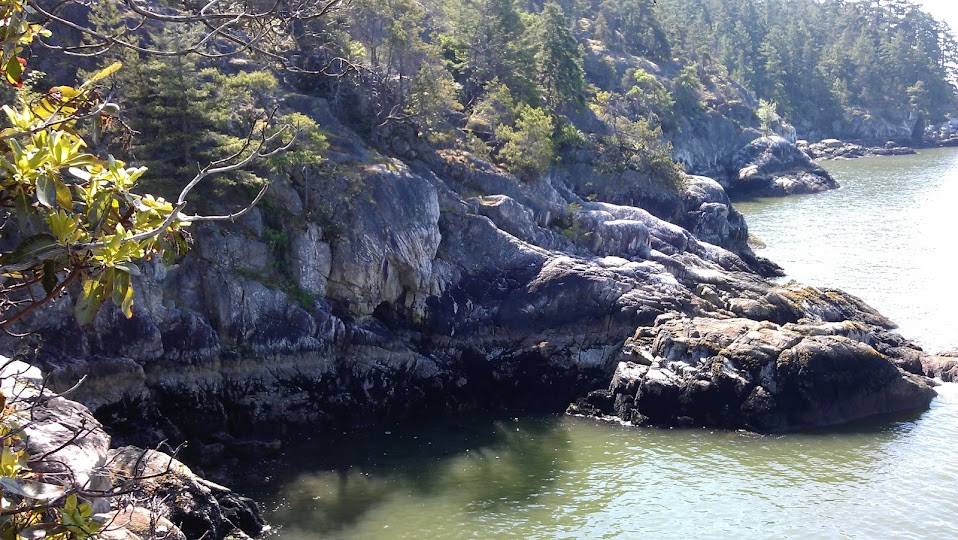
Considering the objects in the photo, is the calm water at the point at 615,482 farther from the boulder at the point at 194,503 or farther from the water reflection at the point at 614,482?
the boulder at the point at 194,503

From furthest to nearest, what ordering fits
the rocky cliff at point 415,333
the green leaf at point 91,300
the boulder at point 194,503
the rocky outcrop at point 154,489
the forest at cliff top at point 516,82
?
the forest at cliff top at point 516,82, the rocky cliff at point 415,333, the boulder at point 194,503, the rocky outcrop at point 154,489, the green leaf at point 91,300

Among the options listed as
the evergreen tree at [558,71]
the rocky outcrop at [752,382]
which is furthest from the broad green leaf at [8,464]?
the evergreen tree at [558,71]

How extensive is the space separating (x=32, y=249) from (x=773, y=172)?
80.8 m

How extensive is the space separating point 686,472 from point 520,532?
6122 mm

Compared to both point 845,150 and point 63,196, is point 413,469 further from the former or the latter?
point 845,150

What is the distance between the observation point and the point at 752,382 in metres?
28.0

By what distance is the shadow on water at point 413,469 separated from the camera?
71.2 feet

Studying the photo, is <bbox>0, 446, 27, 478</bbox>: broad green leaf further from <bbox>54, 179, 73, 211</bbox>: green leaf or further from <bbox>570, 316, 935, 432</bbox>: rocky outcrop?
<bbox>570, 316, 935, 432</bbox>: rocky outcrop

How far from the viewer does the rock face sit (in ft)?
247

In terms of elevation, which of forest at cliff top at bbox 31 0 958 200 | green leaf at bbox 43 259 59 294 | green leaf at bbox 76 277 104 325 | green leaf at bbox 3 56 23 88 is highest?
forest at cliff top at bbox 31 0 958 200

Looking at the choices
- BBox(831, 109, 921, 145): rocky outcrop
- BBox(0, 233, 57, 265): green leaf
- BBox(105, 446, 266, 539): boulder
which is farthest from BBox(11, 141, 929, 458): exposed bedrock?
BBox(831, 109, 921, 145): rocky outcrop

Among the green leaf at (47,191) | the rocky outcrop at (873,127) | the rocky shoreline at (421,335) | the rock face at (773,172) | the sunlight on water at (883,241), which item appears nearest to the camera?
the green leaf at (47,191)

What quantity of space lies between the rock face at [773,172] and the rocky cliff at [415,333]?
42.4 m

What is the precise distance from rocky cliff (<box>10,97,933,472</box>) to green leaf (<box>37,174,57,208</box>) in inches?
815
